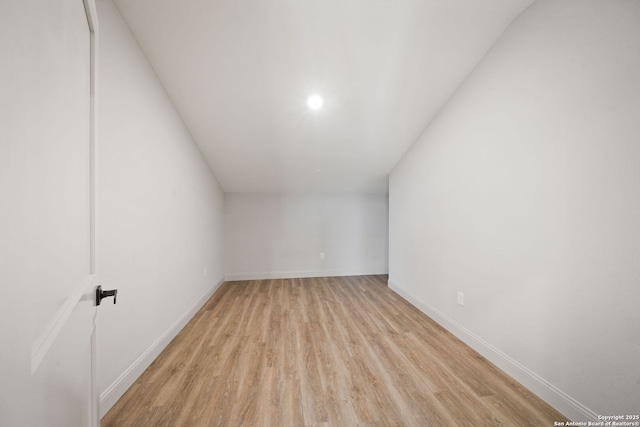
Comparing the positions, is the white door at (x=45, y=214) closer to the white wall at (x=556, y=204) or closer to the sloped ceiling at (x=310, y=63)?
the sloped ceiling at (x=310, y=63)

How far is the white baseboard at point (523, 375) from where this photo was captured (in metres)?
1.21

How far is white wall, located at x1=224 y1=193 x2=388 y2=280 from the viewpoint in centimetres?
400

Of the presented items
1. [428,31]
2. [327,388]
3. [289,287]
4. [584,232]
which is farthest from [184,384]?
[428,31]

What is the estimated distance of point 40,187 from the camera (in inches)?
17.5

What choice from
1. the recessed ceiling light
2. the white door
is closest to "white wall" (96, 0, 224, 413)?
the white door

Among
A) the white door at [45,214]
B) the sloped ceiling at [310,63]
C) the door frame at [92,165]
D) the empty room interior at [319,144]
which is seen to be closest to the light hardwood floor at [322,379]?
the empty room interior at [319,144]

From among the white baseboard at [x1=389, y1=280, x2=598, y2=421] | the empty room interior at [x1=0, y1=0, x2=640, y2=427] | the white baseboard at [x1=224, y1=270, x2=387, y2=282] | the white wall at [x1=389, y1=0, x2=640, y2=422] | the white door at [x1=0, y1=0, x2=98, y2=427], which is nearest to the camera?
the white door at [x1=0, y1=0, x2=98, y2=427]

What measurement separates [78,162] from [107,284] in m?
0.93

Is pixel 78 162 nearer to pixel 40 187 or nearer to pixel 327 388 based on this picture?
pixel 40 187

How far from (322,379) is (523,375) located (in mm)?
1327

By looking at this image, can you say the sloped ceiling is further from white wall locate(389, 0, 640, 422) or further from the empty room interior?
white wall locate(389, 0, 640, 422)

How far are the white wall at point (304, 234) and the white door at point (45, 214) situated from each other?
3319 millimetres

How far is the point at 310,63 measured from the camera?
1878mm

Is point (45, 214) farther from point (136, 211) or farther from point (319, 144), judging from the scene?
point (319, 144)
